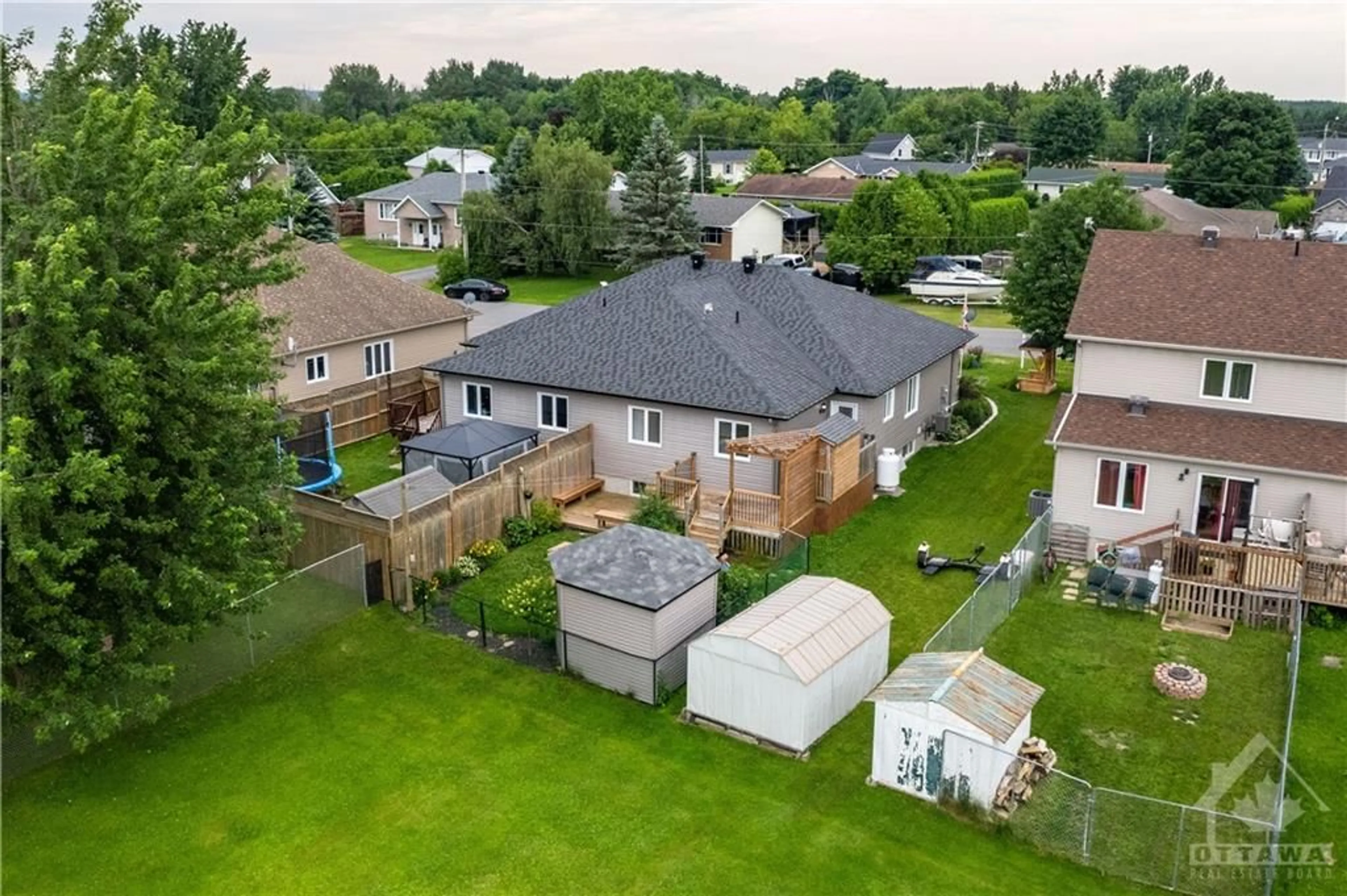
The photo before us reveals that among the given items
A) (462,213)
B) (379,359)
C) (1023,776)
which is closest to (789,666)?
(1023,776)

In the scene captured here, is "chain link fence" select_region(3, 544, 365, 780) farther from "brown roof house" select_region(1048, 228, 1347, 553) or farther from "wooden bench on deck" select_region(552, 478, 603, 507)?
"brown roof house" select_region(1048, 228, 1347, 553)

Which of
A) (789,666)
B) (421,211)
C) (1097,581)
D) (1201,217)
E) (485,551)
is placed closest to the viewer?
(789,666)

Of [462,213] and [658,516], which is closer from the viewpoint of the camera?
[658,516]

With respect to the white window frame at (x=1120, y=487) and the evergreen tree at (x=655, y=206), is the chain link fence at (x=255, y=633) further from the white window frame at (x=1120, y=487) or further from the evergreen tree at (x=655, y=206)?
the evergreen tree at (x=655, y=206)

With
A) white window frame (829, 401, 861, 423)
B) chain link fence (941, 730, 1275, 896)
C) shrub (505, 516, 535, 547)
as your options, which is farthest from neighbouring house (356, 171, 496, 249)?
chain link fence (941, 730, 1275, 896)

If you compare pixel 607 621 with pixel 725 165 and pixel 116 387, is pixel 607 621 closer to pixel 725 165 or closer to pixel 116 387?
pixel 116 387

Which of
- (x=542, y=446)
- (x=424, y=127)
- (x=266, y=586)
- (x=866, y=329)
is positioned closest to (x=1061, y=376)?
(x=866, y=329)
